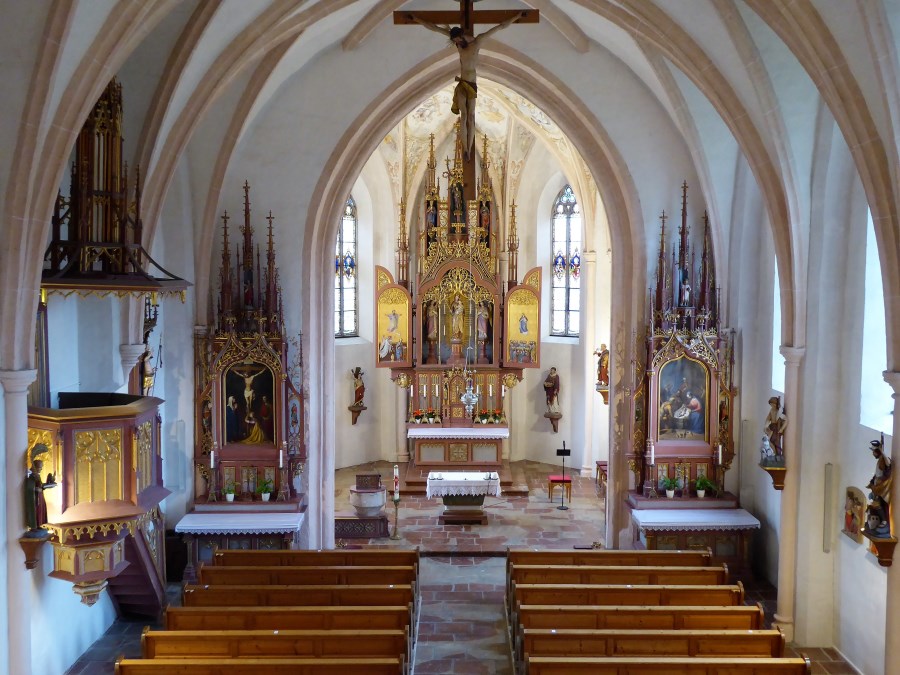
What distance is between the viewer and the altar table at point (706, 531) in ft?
49.5

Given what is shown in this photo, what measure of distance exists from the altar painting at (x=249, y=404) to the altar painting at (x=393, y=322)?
664 cm

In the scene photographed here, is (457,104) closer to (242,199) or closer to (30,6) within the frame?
(30,6)

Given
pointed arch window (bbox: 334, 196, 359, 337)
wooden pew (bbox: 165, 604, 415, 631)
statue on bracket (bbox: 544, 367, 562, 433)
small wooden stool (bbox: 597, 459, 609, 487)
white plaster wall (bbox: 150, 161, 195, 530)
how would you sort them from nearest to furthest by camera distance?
wooden pew (bbox: 165, 604, 415, 631) → white plaster wall (bbox: 150, 161, 195, 530) → small wooden stool (bbox: 597, 459, 609, 487) → statue on bracket (bbox: 544, 367, 562, 433) → pointed arch window (bbox: 334, 196, 359, 337)

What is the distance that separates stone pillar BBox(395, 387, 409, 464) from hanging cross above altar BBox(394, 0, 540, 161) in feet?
50.3

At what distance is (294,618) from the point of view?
10672mm

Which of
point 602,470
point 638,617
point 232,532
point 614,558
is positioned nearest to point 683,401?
point 602,470

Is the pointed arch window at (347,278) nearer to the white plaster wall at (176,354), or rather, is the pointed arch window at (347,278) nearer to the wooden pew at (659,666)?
the white plaster wall at (176,354)

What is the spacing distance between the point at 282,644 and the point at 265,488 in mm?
6218

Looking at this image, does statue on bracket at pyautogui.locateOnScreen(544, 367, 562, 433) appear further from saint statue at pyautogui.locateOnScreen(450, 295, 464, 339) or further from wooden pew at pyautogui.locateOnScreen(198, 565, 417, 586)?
wooden pew at pyautogui.locateOnScreen(198, 565, 417, 586)

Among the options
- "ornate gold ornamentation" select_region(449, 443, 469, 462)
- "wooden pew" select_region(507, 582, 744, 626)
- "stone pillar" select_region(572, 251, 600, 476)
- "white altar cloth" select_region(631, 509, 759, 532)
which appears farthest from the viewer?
"stone pillar" select_region(572, 251, 600, 476)

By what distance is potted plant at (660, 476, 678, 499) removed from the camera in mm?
15977

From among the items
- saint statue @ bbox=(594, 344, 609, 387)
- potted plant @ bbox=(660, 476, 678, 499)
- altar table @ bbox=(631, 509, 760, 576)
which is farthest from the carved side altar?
saint statue @ bbox=(594, 344, 609, 387)

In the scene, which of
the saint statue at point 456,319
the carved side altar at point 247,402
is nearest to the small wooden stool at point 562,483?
the saint statue at point 456,319

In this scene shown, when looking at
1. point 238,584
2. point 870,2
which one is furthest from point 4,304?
point 870,2
